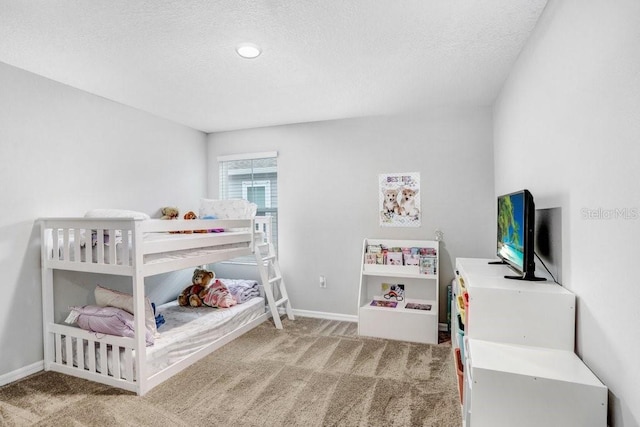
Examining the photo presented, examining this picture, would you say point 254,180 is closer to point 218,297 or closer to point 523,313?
point 218,297

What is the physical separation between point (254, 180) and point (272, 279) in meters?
1.29

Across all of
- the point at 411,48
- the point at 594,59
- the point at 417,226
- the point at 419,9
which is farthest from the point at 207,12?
the point at 417,226

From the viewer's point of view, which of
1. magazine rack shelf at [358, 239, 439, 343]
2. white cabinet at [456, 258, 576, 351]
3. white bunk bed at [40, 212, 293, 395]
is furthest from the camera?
magazine rack shelf at [358, 239, 439, 343]

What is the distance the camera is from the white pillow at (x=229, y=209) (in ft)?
12.1

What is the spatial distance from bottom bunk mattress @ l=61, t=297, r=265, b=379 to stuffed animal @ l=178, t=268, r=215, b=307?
0.22ft

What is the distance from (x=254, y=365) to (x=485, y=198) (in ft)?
8.57

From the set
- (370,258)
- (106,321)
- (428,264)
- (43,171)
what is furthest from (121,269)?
(428,264)

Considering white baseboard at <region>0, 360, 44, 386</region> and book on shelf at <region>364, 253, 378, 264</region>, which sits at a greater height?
book on shelf at <region>364, 253, 378, 264</region>

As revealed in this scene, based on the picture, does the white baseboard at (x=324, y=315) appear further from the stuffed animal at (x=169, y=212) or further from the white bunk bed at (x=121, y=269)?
the stuffed animal at (x=169, y=212)

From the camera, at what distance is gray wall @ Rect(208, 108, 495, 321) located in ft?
10.8

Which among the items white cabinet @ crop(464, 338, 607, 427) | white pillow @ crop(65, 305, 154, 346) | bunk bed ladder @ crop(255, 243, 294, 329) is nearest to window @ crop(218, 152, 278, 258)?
bunk bed ladder @ crop(255, 243, 294, 329)

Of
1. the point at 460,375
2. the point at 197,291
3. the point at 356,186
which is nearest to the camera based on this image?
the point at 460,375

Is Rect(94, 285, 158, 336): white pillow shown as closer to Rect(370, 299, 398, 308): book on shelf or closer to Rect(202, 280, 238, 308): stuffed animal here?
Rect(202, 280, 238, 308): stuffed animal

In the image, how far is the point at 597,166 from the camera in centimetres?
124
